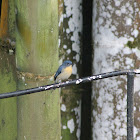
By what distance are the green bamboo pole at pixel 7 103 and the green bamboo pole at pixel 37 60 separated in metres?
0.41

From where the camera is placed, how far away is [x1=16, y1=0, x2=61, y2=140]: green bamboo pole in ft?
3.72

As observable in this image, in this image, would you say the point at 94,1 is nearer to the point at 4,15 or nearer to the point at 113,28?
the point at 113,28

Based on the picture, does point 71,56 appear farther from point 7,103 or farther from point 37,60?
point 37,60

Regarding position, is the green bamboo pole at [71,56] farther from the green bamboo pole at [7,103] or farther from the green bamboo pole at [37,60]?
the green bamboo pole at [37,60]

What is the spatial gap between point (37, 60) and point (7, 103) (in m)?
0.58

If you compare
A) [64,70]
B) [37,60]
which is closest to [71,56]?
[64,70]

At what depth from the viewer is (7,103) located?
66.0 inches

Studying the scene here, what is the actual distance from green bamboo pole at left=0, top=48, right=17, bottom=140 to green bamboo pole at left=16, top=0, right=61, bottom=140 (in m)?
0.41

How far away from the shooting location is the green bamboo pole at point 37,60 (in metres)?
1.13

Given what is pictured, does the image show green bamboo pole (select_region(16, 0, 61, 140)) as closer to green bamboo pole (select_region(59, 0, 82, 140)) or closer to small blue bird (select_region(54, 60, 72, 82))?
small blue bird (select_region(54, 60, 72, 82))

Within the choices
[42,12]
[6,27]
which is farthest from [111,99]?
[42,12]

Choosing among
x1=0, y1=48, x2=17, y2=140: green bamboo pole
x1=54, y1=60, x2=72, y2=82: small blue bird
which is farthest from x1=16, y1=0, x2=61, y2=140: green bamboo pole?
x1=0, y1=48, x2=17, y2=140: green bamboo pole

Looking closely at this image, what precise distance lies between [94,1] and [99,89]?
0.42 metres

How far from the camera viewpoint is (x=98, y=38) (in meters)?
1.67
